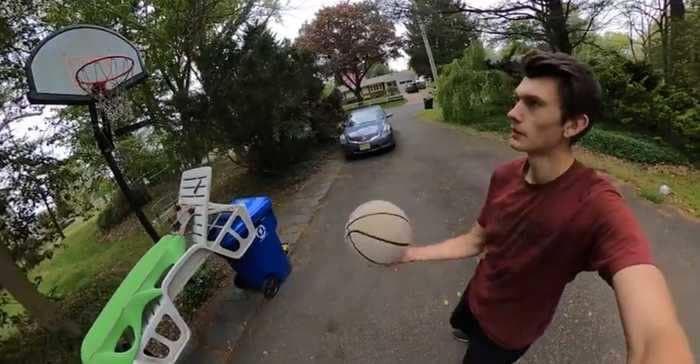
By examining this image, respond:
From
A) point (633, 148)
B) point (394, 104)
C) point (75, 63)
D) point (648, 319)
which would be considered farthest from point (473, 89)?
point (394, 104)

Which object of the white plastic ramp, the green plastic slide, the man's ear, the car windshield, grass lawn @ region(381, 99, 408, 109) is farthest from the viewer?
grass lawn @ region(381, 99, 408, 109)

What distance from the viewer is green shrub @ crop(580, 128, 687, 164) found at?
695 cm

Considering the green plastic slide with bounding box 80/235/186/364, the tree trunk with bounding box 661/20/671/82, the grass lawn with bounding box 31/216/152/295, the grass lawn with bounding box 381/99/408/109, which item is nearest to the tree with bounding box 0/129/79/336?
the grass lawn with bounding box 31/216/152/295

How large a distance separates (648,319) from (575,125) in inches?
22.5

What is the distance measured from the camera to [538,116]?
3.64 feet

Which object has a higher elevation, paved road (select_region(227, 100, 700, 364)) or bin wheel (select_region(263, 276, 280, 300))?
bin wheel (select_region(263, 276, 280, 300))

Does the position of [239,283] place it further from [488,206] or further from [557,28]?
[557,28]

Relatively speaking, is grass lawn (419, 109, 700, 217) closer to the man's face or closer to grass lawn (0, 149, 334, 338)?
the man's face

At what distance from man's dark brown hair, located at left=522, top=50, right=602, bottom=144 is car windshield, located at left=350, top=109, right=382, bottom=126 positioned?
867 centimetres

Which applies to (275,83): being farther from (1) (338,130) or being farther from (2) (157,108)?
(1) (338,130)

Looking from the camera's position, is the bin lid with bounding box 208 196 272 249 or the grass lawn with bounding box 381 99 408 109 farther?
the grass lawn with bounding box 381 99 408 109

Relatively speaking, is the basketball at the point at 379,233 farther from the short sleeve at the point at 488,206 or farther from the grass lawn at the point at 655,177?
the grass lawn at the point at 655,177

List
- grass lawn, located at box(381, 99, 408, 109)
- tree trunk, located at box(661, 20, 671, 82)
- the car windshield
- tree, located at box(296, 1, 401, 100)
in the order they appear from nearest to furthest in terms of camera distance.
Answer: tree trunk, located at box(661, 20, 671, 82)
the car windshield
grass lawn, located at box(381, 99, 408, 109)
tree, located at box(296, 1, 401, 100)

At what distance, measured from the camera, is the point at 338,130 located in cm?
1060
